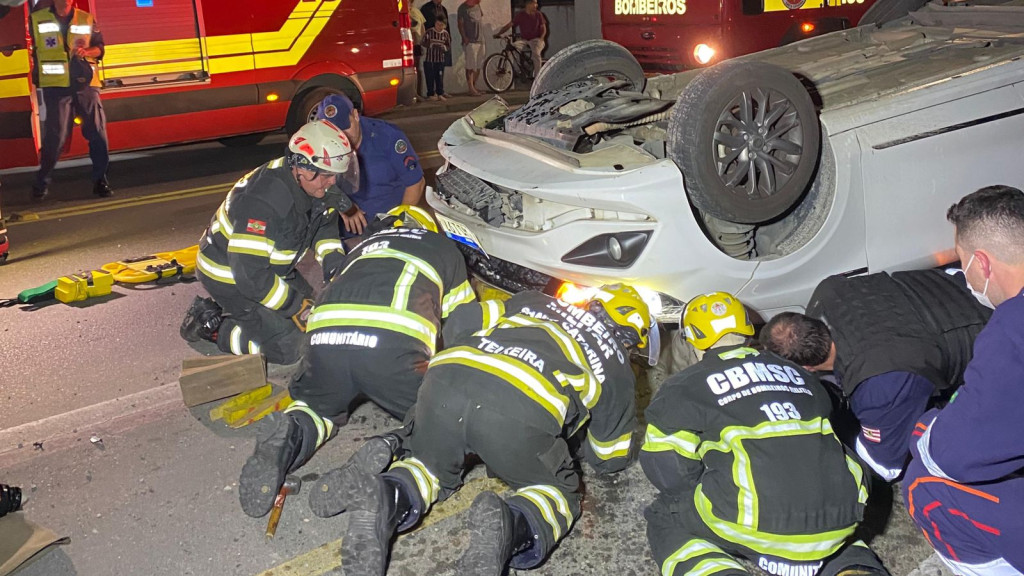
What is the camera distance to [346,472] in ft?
10.1

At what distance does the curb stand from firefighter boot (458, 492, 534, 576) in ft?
6.55

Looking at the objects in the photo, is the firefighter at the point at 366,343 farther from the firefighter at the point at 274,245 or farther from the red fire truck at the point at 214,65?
the red fire truck at the point at 214,65

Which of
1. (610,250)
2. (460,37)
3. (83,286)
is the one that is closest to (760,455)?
(610,250)

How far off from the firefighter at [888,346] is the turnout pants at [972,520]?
310 millimetres

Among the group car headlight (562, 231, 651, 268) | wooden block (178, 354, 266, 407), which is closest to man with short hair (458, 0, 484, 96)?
wooden block (178, 354, 266, 407)

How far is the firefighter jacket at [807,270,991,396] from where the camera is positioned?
3000 millimetres

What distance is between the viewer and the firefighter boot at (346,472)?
301 cm

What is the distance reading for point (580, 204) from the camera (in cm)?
373

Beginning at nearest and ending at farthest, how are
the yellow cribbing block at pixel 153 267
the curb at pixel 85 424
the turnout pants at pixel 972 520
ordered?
1. the turnout pants at pixel 972 520
2. the curb at pixel 85 424
3. the yellow cribbing block at pixel 153 267

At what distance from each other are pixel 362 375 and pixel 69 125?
6.22 meters

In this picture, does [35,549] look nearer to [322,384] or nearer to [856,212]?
[322,384]

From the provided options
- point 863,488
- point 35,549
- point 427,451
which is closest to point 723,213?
point 863,488

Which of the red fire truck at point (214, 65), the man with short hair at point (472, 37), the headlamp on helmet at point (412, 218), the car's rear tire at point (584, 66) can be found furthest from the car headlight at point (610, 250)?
the man with short hair at point (472, 37)

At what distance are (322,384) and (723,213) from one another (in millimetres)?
1813
